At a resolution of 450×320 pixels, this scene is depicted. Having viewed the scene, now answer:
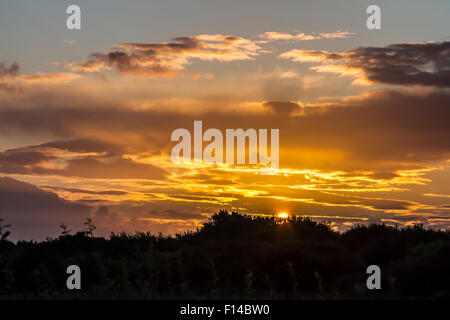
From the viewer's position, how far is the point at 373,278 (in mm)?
13914

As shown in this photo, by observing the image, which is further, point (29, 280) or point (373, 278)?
point (29, 280)

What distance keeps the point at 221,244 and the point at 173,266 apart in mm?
2352

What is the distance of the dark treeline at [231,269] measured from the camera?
13.6 m

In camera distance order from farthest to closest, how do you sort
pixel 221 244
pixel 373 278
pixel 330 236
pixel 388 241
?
pixel 330 236 → pixel 388 241 → pixel 221 244 → pixel 373 278

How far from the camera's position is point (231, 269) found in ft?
50.4

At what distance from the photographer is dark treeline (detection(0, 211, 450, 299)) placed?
44.5 ft

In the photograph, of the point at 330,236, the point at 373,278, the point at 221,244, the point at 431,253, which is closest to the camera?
the point at 373,278
